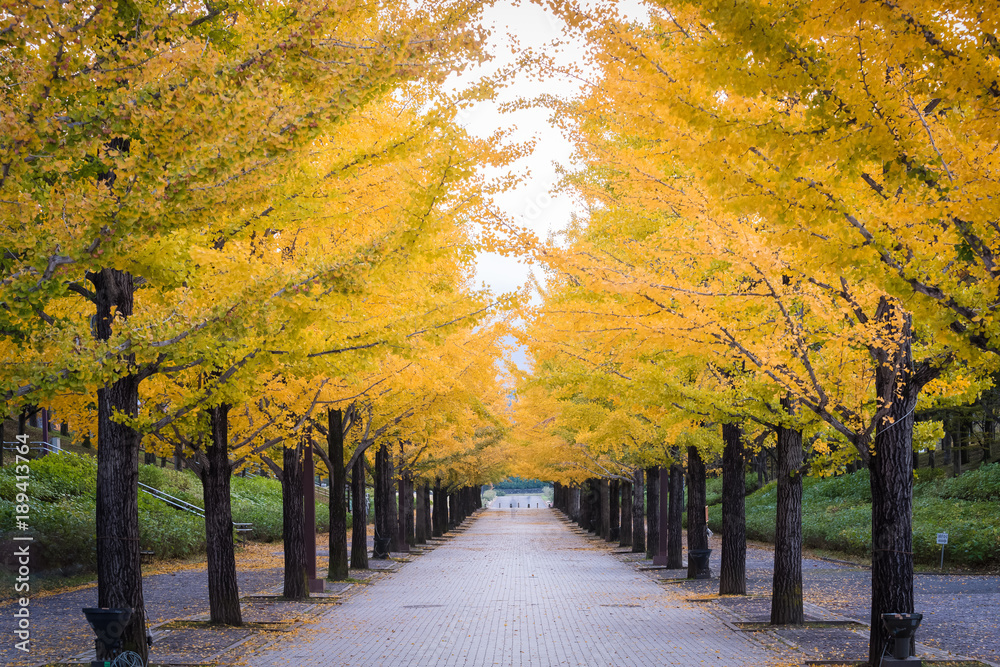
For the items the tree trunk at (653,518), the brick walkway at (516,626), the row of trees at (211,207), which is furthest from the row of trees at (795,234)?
the tree trunk at (653,518)

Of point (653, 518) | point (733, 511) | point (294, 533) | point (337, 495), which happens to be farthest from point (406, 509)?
point (733, 511)

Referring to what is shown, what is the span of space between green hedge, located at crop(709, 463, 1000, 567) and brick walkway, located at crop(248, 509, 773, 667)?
7.77 meters

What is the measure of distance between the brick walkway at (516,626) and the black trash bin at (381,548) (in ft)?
12.7

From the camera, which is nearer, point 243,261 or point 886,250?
point 886,250

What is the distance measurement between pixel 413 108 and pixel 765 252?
4.67m

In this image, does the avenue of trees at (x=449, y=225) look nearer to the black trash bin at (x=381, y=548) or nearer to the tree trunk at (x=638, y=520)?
the black trash bin at (x=381, y=548)

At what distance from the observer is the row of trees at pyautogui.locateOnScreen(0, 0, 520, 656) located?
5160 millimetres

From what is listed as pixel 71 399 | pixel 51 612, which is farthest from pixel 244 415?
pixel 51 612

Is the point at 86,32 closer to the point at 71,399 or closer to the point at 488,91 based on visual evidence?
the point at 488,91

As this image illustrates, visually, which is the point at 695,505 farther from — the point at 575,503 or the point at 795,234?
the point at 575,503

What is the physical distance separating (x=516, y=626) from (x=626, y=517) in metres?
21.0

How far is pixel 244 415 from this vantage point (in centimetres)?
1492

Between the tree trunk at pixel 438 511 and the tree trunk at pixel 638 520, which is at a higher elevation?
the tree trunk at pixel 638 520

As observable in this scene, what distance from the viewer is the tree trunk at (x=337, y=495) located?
1941 cm
